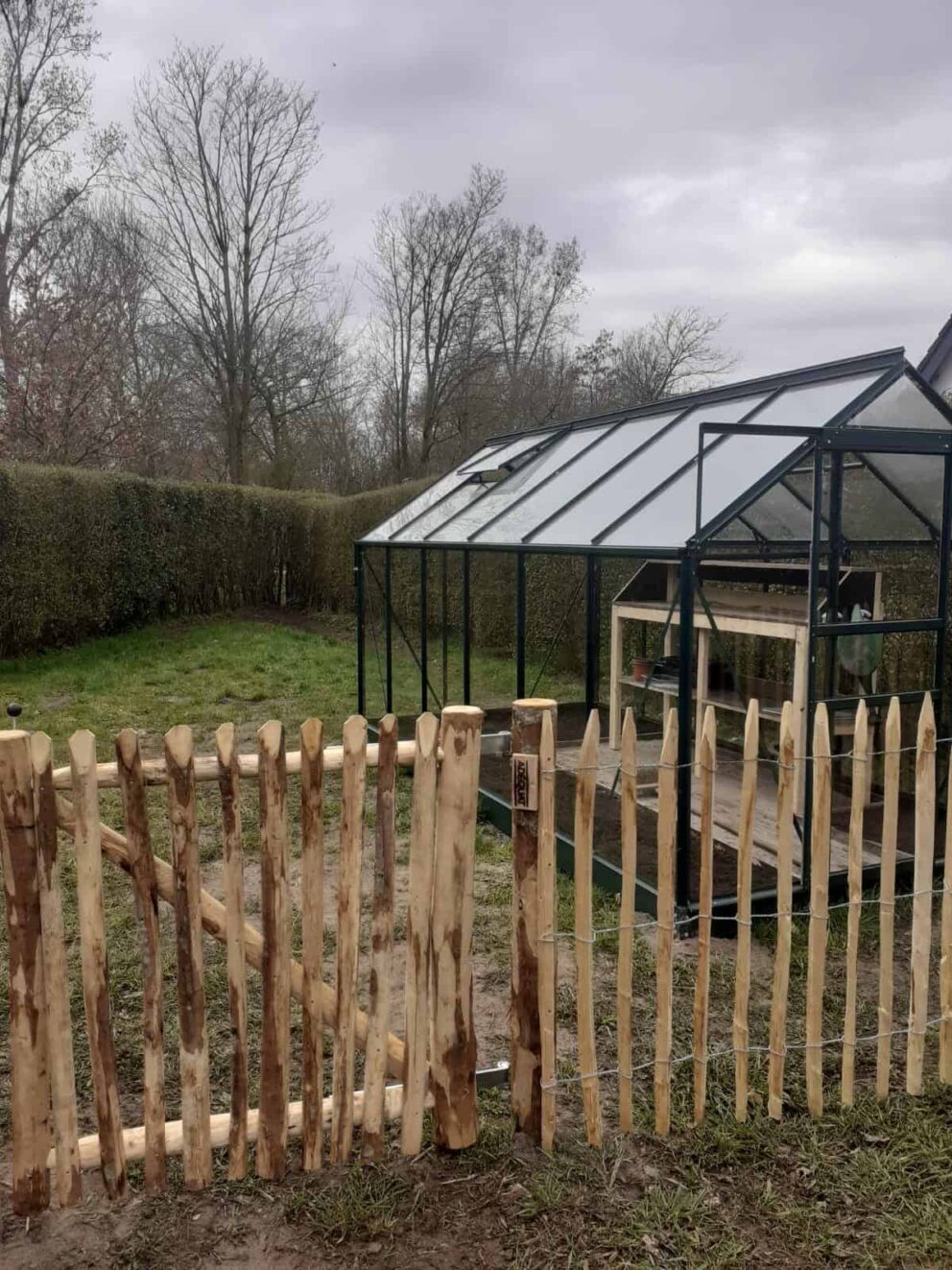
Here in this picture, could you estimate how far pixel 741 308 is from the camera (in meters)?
17.5

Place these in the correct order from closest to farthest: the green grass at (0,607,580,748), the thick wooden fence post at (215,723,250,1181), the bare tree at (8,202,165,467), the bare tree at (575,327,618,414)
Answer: the thick wooden fence post at (215,723,250,1181) → the green grass at (0,607,580,748) → the bare tree at (8,202,165,467) → the bare tree at (575,327,618,414)

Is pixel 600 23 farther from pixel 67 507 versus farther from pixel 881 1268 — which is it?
pixel 67 507

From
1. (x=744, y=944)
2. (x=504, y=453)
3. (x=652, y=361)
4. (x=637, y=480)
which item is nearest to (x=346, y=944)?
(x=744, y=944)

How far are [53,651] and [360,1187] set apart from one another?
9802 mm

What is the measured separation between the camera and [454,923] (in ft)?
7.37

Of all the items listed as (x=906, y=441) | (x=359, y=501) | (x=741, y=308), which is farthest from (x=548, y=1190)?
(x=741, y=308)

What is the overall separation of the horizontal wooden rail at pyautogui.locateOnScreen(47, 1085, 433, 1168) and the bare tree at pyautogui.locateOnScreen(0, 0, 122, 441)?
1367 centimetres

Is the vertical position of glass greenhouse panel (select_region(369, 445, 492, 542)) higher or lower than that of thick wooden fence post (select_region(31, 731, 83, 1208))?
higher

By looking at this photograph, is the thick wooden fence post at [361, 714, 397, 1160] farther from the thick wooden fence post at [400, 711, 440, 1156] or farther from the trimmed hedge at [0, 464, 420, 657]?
the trimmed hedge at [0, 464, 420, 657]

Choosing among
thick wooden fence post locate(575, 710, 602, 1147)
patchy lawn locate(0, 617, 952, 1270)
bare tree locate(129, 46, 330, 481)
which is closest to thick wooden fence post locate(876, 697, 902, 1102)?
patchy lawn locate(0, 617, 952, 1270)

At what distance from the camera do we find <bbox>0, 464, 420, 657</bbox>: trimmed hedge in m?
10.2

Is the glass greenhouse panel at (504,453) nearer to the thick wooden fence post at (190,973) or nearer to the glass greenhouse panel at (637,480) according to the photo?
the glass greenhouse panel at (637,480)

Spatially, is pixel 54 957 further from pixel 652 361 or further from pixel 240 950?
pixel 652 361

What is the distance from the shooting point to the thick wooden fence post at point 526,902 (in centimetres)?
229
